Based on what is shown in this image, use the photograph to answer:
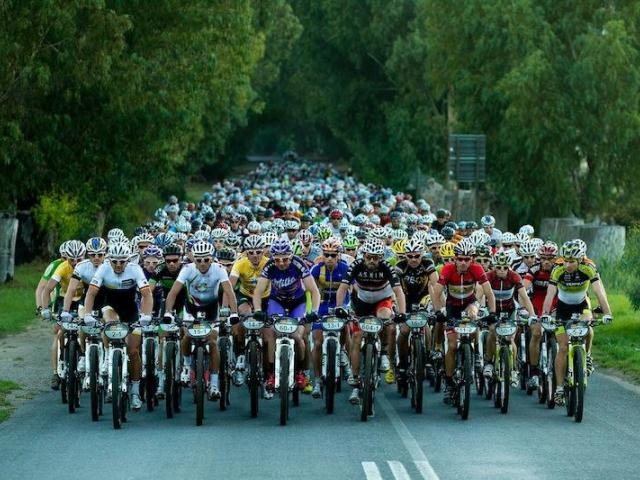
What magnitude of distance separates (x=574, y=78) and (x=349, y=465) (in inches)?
1292

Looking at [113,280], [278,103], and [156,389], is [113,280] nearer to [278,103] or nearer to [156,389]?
[156,389]

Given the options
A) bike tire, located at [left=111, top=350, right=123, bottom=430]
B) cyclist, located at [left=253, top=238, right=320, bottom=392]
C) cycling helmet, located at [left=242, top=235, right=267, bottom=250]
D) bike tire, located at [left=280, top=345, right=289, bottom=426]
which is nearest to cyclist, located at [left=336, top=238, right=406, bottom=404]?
cyclist, located at [left=253, top=238, right=320, bottom=392]

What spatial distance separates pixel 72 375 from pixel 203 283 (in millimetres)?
1759

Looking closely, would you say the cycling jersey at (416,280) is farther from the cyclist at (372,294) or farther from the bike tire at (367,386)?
the bike tire at (367,386)

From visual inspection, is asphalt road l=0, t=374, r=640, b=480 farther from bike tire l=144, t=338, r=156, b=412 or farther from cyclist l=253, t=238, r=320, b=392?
cyclist l=253, t=238, r=320, b=392

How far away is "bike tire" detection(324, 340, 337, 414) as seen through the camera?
17078mm

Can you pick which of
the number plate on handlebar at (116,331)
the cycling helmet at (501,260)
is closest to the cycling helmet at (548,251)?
the cycling helmet at (501,260)

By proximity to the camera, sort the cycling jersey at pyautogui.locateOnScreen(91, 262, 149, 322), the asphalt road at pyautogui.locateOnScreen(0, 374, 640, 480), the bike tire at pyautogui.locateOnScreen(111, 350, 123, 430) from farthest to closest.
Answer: the cycling jersey at pyautogui.locateOnScreen(91, 262, 149, 322) → the bike tire at pyautogui.locateOnScreen(111, 350, 123, 430) → the asphalt road at pyautogui.locateOnScreen(0, 374, 640, 480)

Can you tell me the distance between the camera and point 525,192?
4903 centimetres

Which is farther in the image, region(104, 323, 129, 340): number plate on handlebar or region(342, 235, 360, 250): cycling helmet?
region(342, 235, 360, 250): cycling helmet

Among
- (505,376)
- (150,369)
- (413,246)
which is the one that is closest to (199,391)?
(150,369)

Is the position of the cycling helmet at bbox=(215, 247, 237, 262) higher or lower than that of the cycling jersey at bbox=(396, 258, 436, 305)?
higher

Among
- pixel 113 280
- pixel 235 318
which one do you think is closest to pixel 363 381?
pixel 235 318

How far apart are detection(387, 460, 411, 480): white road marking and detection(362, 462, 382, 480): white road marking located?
0.13m
